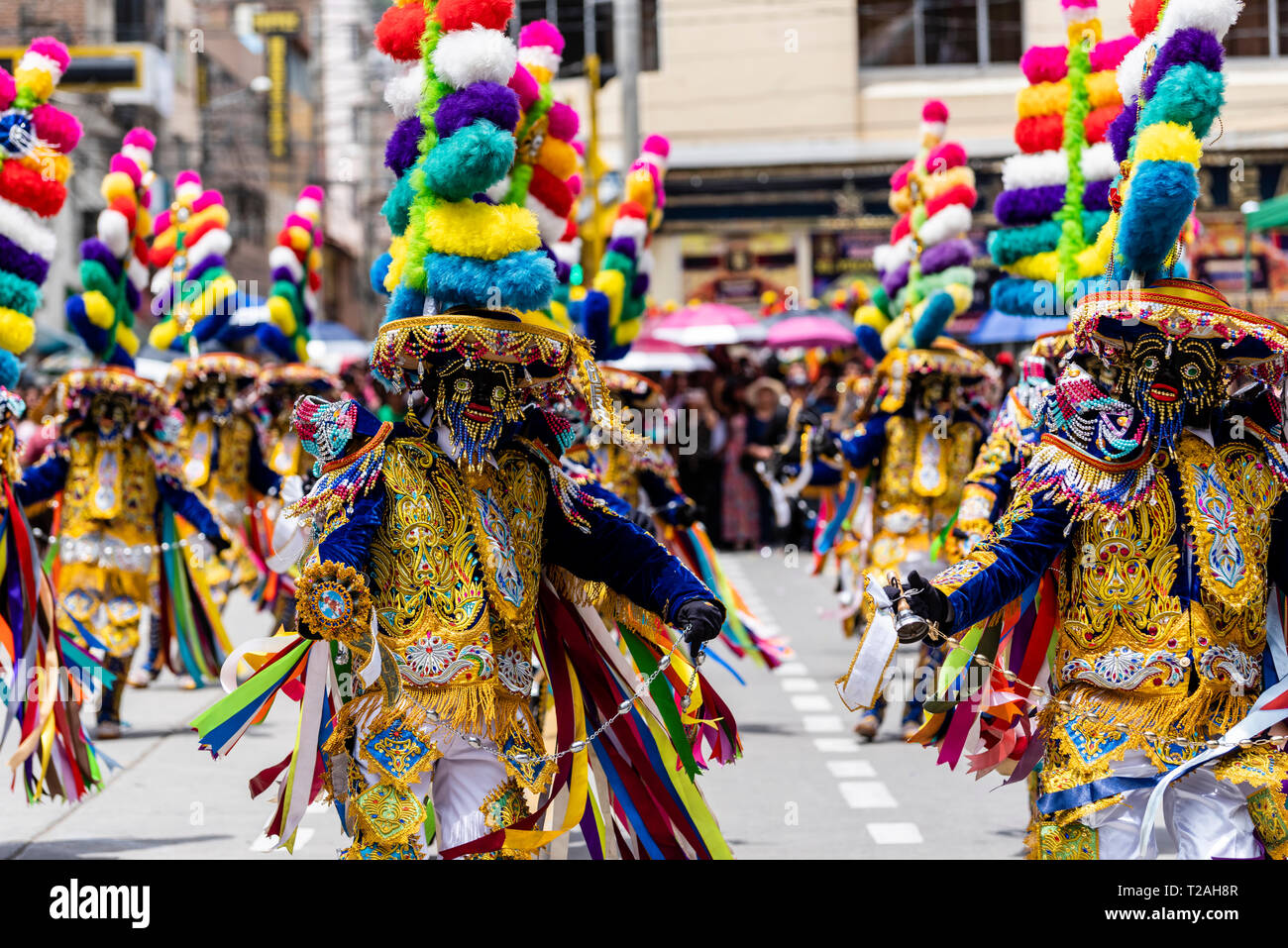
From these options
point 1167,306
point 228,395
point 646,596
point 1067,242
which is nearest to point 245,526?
point 228,395

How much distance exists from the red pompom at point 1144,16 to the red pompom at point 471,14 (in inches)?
65.2

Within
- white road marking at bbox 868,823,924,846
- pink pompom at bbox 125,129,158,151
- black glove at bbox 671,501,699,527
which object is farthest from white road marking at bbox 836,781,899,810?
pink pompom at bbox 125,129,158,151

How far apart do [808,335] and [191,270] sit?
9.25 m

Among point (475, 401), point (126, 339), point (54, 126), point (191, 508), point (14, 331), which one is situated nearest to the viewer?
point (475, 401)

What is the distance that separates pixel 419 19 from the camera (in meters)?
4.99

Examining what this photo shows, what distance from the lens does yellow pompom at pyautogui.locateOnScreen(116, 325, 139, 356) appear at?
9.62 metres

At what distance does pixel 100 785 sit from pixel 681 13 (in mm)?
20919

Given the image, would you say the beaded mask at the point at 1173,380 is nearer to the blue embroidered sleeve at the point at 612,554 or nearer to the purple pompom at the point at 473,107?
the blue embroidered sleeve at the point at 612,554

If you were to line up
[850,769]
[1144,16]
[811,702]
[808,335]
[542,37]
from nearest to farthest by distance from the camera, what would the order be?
[1144,16] < [542,37] < [850,769] < [811,702] < [808,335]

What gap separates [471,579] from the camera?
4.59 meters

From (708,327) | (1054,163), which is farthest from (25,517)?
(708,327)

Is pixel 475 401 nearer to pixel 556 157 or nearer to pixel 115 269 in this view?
pixel 556 157

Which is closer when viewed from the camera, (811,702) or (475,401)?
(475,401)

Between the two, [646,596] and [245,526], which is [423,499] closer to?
[646,596]
